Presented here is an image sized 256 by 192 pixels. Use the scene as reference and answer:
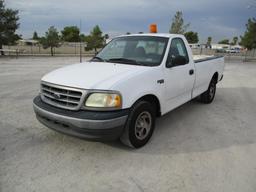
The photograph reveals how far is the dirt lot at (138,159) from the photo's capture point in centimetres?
237

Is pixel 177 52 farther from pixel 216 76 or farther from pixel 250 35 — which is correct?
pixel 250 35

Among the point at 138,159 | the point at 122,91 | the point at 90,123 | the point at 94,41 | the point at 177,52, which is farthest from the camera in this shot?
the point at 94,41

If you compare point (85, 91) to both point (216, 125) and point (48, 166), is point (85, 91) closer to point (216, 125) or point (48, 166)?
point (48, 166)

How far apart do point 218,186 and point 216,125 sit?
1.96m

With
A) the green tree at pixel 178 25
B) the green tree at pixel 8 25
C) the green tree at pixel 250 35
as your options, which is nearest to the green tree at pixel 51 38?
the green tree at pixel 8 25

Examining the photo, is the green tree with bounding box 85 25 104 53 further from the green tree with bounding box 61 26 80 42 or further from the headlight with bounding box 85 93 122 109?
the headlight with bounding box 85 93 122 109

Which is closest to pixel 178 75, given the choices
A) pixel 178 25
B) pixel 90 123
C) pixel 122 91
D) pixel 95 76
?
pixel 122 91

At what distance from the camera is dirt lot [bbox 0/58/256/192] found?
2365 millimetres

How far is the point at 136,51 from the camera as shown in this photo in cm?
372

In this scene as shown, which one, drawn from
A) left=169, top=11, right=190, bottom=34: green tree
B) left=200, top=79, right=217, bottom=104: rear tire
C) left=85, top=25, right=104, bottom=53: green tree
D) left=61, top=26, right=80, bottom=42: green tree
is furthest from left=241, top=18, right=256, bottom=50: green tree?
left=61, top=26, right=80, bottom=42: green tree

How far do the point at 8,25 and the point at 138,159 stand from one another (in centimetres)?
Answer: 2482

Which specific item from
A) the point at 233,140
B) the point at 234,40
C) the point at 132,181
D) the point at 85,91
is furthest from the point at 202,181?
the point at 234,40

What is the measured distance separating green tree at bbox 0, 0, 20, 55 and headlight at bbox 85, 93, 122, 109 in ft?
79.0

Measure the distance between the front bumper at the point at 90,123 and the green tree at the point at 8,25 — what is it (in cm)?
2381
